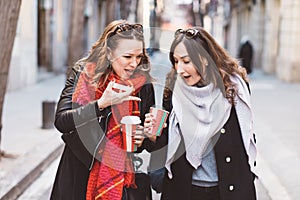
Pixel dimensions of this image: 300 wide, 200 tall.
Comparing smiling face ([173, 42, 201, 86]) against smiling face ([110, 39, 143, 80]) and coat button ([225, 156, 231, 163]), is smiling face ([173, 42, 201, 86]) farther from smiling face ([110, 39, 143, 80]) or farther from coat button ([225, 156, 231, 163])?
coat button ([225, 156, 231, 163])

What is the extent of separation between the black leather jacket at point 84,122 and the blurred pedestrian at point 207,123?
13cm

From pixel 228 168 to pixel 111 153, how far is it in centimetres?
61

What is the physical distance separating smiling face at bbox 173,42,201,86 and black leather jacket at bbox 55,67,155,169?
252 millimetres

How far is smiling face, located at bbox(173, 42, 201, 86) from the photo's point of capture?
270cm

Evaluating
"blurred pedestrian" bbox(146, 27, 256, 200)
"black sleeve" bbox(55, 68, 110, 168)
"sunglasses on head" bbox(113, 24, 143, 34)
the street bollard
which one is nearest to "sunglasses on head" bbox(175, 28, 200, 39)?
"blurred pedestrian" bbox(146, 27, 256, 200)

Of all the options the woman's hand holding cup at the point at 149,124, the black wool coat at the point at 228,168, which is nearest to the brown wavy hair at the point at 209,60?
the black wool coat at the point at 228,168

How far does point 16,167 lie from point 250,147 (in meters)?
3.92

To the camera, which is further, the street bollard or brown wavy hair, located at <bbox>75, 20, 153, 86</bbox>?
the street bollard

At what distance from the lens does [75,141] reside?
9.36ft

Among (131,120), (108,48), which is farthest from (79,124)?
(108,48)

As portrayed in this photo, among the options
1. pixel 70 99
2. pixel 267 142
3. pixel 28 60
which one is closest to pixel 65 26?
pixel 28 60

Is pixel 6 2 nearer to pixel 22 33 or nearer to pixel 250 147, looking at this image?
pixel 250 147

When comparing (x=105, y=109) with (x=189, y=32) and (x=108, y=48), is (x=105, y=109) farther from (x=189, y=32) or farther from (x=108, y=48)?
(x=189, y=32)

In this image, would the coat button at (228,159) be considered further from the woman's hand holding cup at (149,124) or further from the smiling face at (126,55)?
the smiling face at (126,55)
